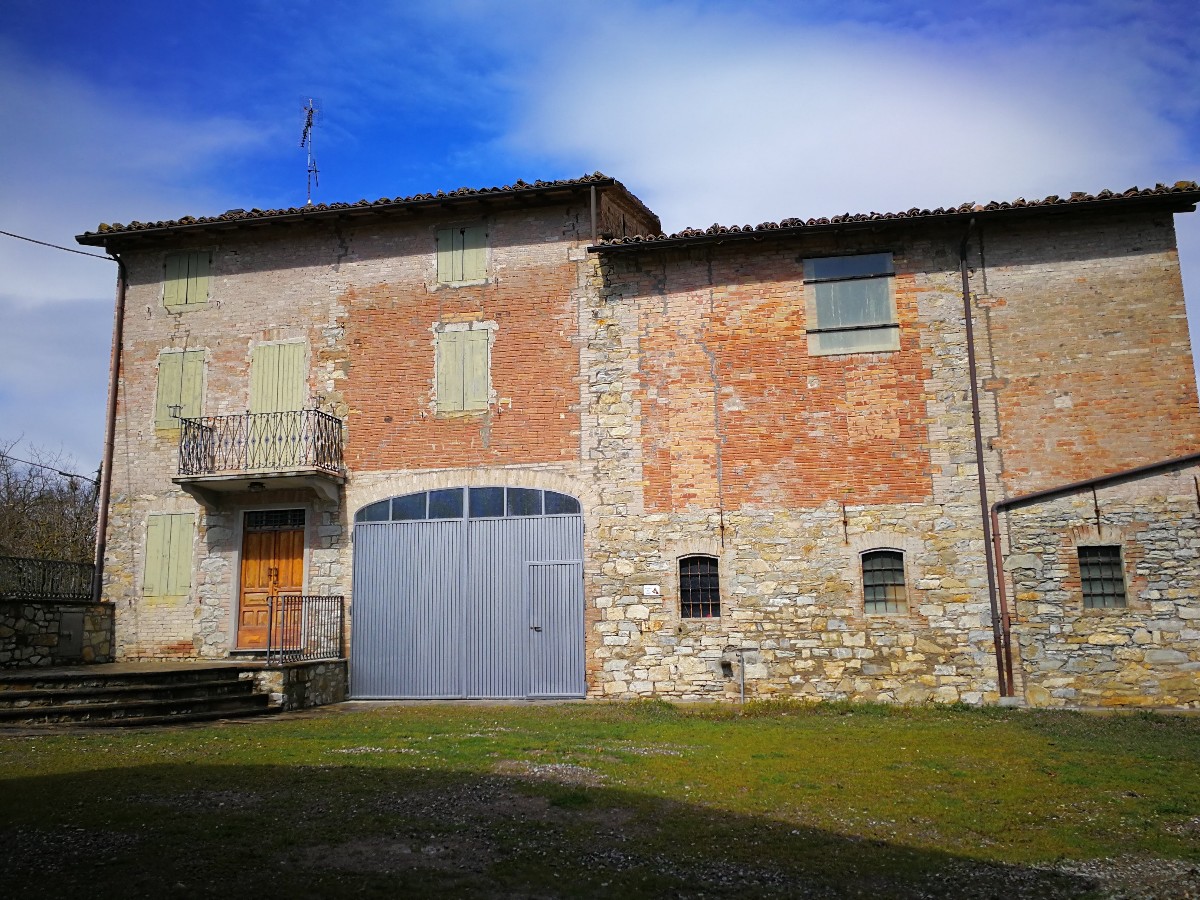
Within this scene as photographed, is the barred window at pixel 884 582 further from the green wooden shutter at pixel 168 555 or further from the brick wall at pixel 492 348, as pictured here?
the green wooden shutter at pixel 168 555

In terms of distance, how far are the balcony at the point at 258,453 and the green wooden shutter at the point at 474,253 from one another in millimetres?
3349

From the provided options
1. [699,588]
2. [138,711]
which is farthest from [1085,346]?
[138,711]

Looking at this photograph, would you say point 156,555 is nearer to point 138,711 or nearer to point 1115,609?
point 138,711

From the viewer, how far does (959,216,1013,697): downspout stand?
13.5m

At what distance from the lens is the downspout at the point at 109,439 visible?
1636 cm

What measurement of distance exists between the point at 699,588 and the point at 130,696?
26.4 feet

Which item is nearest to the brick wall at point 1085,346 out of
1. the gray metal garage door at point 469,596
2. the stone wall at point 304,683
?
Answer: the gray metal garage door at point 469,596

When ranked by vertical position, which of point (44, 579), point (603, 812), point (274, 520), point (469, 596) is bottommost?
point (603, 812)

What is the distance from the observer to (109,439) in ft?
55.2

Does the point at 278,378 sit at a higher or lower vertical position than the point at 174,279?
lower

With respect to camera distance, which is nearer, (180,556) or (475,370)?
(475,370)

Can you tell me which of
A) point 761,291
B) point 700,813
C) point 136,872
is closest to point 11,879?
point 136,872

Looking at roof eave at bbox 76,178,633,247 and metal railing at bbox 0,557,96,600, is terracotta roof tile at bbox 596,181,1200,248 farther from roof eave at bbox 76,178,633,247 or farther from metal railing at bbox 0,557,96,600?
metal railing at bbox 0,557,96,600

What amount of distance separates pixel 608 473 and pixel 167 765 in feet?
26.2
